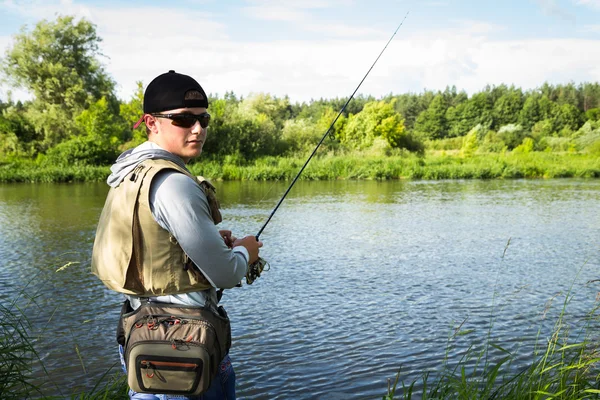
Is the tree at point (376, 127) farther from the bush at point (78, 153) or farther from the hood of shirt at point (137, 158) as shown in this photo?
the hood of shirt at point (137, 158)

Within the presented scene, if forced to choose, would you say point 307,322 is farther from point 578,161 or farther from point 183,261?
point 578,161

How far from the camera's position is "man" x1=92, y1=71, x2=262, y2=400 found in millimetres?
2002

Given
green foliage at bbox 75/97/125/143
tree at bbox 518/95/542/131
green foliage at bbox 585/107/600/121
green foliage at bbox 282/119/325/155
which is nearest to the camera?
green foliage at bbox 75/97/125/143

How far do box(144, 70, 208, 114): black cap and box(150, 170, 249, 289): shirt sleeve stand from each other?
31 centimetres

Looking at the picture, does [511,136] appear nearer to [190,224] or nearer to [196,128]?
[196,128]

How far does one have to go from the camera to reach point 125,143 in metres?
36.6

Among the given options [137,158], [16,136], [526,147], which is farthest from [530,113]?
[137,158]

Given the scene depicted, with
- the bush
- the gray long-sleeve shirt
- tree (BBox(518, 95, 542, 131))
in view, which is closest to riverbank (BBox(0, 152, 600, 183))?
the bush

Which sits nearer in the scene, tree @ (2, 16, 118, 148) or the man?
the man

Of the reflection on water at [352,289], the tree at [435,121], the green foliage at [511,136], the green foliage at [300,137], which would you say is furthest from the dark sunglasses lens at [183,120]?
the tree at [435,121]

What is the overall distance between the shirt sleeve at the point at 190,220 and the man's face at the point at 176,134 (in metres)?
0.24

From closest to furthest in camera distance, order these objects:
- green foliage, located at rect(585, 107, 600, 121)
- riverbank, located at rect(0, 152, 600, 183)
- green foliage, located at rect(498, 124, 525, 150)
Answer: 1. riverbank, located at rect(0, 152, 600, 183)
2. green foliage, located at rect(498, 124, 525, 150)
3. green foliage, located at rect(585, 107, 600, 121)

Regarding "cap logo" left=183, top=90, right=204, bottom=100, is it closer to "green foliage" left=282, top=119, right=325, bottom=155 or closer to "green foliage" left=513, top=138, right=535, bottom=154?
"green foliage" left=282, top=119, right=325, bottom=155

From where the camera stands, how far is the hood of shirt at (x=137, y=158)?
2121mm
